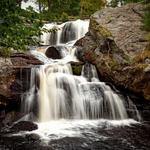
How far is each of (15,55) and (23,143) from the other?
6.87 meters

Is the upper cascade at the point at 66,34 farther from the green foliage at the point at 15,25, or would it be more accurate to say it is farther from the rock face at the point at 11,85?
the green foliage at the point at 15,25

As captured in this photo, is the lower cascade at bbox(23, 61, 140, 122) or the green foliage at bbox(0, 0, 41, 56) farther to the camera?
the lower cascade at bbox(23, 61, 140, 122)

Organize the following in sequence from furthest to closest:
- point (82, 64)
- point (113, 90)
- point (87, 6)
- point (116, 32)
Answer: point (87, 6) → point (116, 32) → point (82, 64) → point (113, 90)

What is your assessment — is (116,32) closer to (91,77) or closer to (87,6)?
(91,77)

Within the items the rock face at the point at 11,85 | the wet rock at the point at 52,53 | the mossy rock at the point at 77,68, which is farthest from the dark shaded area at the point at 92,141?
the wet rock at the point at 52,53

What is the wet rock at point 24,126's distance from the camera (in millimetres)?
12656

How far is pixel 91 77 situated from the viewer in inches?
653

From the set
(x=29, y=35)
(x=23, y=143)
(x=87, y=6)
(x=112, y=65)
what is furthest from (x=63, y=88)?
(x=87, y=6)

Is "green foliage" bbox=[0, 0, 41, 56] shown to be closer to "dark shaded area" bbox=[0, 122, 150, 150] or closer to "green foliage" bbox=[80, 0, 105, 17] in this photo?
"dark shaded area" bbox=[0, 122, 150, 150]

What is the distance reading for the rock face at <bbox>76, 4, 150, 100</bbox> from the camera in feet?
50.6

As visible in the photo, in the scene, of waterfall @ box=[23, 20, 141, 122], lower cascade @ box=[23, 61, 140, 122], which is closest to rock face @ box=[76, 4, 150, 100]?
waterfall @ box=[23, 20, 141, 122]

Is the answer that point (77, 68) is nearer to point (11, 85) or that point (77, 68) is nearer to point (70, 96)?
point (70, 96)

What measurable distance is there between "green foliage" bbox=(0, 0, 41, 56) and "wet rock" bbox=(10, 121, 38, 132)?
6058 mm

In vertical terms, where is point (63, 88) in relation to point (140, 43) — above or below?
below
